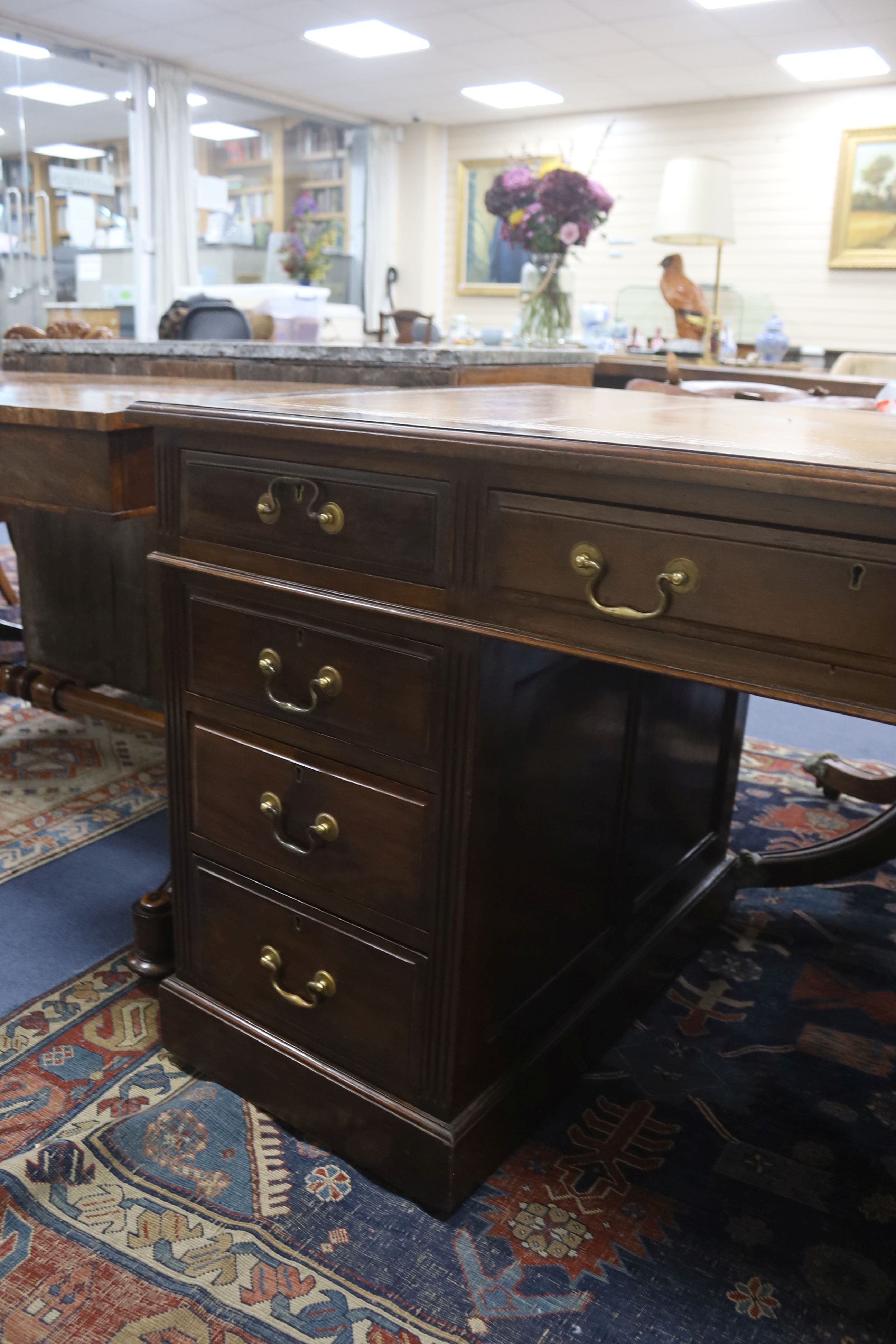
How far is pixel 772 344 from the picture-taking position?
16.9 ft

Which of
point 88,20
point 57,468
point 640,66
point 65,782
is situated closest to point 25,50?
point 88,20

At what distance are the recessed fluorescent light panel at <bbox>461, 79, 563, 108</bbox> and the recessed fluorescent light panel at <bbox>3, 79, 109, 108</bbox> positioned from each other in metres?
3.07

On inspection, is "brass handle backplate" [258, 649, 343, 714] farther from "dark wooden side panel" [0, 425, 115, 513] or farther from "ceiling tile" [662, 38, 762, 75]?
"ceiling tile" [662, 38, 762, 75]

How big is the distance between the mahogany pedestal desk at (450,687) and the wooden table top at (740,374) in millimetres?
2227

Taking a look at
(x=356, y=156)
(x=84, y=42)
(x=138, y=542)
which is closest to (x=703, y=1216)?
(x=138, y=542)

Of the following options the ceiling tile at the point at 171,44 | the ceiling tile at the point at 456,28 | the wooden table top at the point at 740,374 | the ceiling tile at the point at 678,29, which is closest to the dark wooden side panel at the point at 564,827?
the wooden table top at the point at 740,374

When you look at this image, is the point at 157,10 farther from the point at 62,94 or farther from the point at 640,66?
the point at 640,66

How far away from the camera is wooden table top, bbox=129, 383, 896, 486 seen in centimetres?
87

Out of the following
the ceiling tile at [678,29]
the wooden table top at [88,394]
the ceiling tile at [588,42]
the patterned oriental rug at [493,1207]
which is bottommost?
the patterned oriental rug at [493,1207]

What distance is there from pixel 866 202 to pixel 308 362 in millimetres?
7697

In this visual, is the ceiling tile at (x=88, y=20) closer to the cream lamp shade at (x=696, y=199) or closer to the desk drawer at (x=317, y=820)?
the cream lamp shade at (x=696, y=199)

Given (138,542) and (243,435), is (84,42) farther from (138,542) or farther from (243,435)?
(243,435)

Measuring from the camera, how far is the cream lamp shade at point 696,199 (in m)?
4.77

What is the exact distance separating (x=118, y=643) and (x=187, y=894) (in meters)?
1.06
